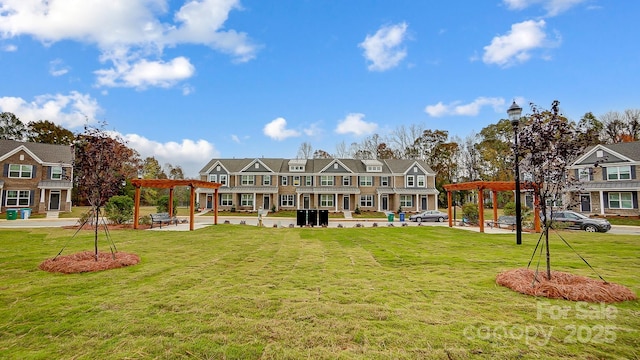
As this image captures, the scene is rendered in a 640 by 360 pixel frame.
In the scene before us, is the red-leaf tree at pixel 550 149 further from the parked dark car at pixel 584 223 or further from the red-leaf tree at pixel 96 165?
the parked dark car at pixel 584 223

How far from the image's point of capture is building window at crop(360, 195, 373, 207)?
40.9 m

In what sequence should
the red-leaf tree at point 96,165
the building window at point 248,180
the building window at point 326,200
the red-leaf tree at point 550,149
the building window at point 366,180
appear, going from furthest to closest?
the building window at point 248,180 → the building window at point 366,180 → the building window at point 326,200 → the red-leaf tree at point 96,165 → the red-leaf tree at point 550,149

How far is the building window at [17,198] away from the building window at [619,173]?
6109cm

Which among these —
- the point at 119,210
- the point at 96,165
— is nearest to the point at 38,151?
the point at 119,210

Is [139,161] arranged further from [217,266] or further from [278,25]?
[217,266]

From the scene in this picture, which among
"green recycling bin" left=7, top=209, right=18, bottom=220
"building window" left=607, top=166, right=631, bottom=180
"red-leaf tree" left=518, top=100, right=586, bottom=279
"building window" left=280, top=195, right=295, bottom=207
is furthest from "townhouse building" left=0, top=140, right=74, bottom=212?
"building window" left=607, top=166, right=631, bottom=180

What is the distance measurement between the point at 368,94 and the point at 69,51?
20899mm

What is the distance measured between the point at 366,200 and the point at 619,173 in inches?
1056

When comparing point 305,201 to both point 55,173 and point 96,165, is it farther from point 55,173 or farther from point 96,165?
point 96,165

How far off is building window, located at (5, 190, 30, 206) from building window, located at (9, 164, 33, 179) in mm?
1588

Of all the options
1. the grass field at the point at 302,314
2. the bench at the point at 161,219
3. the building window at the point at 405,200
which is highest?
the building window at the point at 405,200

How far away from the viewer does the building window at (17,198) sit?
30264mm

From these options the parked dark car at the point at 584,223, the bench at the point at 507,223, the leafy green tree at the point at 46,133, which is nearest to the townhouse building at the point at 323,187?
the bench at the point at 507,223

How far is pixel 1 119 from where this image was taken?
4816 centimetres
